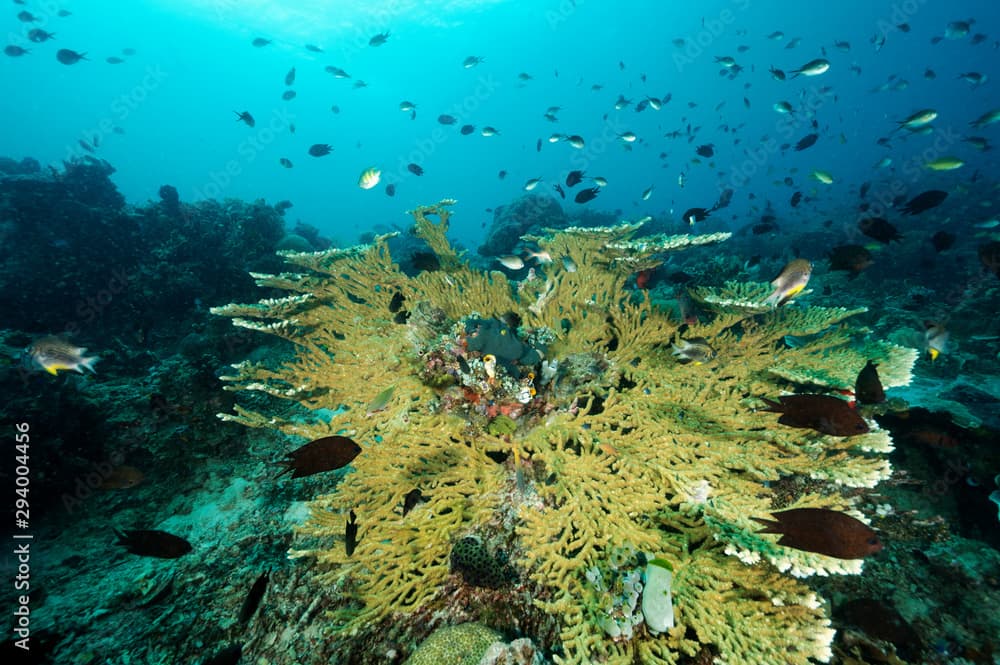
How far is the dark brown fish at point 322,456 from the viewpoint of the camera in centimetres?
244

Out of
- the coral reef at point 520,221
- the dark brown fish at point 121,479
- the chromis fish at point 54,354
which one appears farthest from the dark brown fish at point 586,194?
the dark brown fish at point 121,479

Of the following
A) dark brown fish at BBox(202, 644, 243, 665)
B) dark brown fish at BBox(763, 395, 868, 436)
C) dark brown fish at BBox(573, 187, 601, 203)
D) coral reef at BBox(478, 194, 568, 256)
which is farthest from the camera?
coral reef at BBox(478, 194, 568, 256)

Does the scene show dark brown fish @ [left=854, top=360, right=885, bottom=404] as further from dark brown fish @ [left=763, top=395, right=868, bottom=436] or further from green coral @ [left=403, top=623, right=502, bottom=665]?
green coral @ [left=403, top=623, right=502, bottom=665]

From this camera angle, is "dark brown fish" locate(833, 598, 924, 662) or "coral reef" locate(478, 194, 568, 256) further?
"coral reef" locate(478, 194, 568, 256)

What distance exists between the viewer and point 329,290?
4.09 m

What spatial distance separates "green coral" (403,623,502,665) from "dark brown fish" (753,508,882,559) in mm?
1899

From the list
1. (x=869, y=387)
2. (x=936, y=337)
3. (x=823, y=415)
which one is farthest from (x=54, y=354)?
(x=936, y=337)

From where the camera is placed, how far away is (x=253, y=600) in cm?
296

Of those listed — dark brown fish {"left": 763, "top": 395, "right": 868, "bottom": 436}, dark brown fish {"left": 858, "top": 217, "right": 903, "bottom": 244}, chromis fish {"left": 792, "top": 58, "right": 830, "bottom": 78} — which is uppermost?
chromis fish {"left": 792, "top": 58, "right": 830, "bottom": 78}

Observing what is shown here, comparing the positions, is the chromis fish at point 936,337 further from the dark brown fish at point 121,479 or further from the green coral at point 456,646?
the dark brown fish at point 121,479

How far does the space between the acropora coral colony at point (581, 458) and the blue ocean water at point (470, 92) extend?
40.2 meters

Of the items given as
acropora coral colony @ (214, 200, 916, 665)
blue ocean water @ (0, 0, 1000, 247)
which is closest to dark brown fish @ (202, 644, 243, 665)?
acropora coral colony @ (214, 200, 916, 665)

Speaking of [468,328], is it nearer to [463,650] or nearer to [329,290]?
[329,290]

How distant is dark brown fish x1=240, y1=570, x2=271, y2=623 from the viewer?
2924mm
